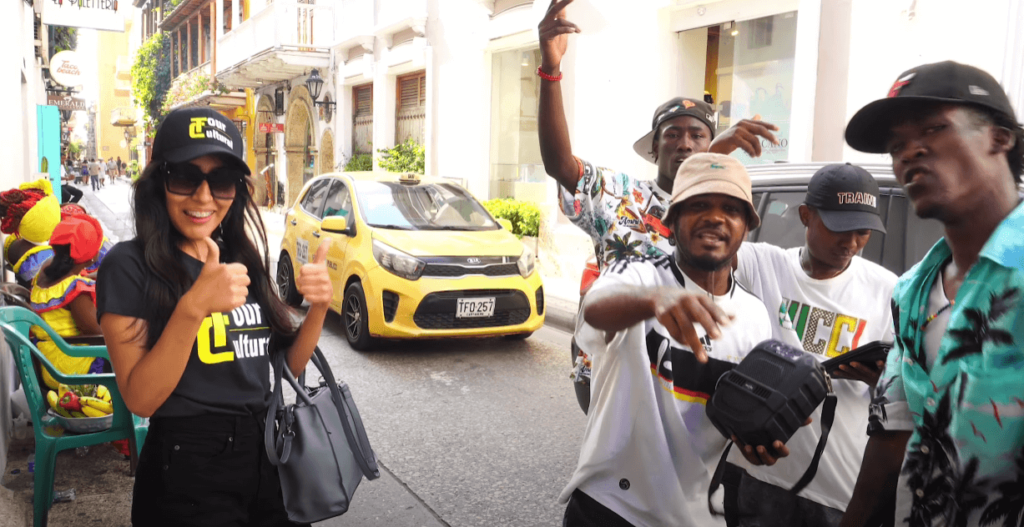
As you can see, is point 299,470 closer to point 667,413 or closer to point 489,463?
point 667,413

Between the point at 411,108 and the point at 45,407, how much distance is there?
14558 millimetres

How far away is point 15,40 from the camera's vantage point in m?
6.50

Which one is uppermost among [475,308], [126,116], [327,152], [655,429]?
[126,116]

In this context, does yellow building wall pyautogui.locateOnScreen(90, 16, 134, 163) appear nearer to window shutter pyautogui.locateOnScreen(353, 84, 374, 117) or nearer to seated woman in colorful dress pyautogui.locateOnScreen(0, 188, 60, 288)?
window shutter pyautogui.locateOnScreen(353, 84, 374, 117)

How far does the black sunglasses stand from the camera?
2.09 meters

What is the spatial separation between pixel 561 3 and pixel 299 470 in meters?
1.89

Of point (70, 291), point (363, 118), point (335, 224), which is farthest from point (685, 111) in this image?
point (363, 118)

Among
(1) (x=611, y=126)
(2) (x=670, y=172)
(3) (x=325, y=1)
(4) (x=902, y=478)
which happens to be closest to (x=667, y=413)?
(4) (x=902, y=478)

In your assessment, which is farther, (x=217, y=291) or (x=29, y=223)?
(x=29, y=223)

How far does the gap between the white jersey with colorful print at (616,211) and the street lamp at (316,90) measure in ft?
61.3

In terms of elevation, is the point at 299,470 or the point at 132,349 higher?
the point at 132,349

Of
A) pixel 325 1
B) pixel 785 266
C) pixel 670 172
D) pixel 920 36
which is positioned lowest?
pixel 785 266

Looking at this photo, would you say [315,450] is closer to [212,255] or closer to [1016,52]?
[212,255]

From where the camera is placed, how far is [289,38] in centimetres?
2077
